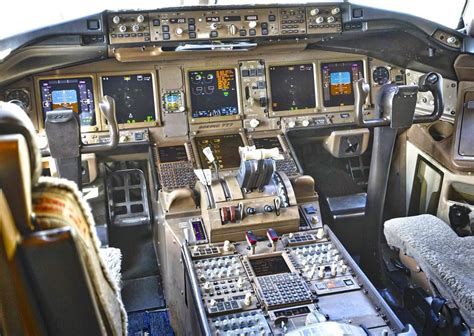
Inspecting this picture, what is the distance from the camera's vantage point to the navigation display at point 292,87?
3.78 metres

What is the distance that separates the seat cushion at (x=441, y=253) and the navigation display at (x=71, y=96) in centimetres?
194

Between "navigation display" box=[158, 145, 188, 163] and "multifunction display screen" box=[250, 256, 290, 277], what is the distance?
1.05m

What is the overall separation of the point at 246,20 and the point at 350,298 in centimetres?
180

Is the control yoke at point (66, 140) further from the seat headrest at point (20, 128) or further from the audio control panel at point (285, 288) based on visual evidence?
the seat headrest at point (20, 128)

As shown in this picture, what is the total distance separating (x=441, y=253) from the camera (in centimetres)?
262

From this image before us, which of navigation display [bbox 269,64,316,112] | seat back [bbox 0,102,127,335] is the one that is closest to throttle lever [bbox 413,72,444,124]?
navigation display [bbox 269,64,316,112]

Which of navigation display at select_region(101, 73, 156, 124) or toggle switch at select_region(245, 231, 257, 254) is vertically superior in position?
navigation display at select_region(101, 73, 156, 124)

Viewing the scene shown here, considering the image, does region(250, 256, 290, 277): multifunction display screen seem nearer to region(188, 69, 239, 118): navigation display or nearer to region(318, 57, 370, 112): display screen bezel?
region(188, 69, 239, 118): navigation display

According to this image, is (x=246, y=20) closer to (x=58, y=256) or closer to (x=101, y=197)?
Result: (x=101, y=197)

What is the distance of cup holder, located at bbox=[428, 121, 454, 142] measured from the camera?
3.63 metres

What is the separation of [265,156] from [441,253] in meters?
0.95

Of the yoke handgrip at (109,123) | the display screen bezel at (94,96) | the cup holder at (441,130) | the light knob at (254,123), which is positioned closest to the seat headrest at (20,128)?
the yoke handgrip at (109,123)

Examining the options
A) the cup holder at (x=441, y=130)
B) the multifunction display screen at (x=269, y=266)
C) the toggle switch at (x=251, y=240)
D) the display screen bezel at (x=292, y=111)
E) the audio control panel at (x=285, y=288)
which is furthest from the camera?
the display screen bezel at (x=292, y=111)

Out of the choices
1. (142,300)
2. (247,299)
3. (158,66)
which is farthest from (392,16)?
(142,300)
